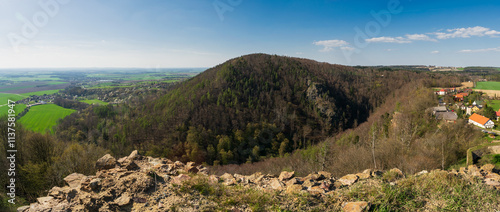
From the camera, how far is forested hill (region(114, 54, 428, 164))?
2662 inches

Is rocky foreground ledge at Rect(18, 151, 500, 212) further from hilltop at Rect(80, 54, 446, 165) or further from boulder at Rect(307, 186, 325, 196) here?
hilltop at Rect(80, 54, 446, 165)

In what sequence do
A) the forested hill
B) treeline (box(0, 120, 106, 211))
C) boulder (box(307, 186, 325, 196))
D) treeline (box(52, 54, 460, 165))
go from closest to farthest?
boulder (box(307, 186, 325, 196)), treeline (box(0, 120, 106, 211)), treeline (box(52, 54, 460, 165)), the forested hill

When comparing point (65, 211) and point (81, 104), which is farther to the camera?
point (81, 104)

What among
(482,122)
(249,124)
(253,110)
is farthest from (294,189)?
(253,110)

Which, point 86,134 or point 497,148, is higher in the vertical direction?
point 497,148

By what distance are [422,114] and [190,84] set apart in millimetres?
98276

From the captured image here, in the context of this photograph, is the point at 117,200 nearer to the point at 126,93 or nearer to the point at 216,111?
the point at 216,111

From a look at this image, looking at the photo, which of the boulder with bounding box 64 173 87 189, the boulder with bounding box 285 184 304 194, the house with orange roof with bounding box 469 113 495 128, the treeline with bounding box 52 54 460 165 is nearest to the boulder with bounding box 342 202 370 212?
the boulder with bounding box 285 184 304 194

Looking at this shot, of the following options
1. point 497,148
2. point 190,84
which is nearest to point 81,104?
point 190,84

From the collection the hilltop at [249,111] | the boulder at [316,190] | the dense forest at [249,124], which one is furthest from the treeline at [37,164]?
the hilltop at [249,111]

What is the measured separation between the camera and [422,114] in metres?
53.1

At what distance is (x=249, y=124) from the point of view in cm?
8475

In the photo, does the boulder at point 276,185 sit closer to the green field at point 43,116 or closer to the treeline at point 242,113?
the green field at point 43,116

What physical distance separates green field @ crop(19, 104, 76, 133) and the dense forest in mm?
2945
